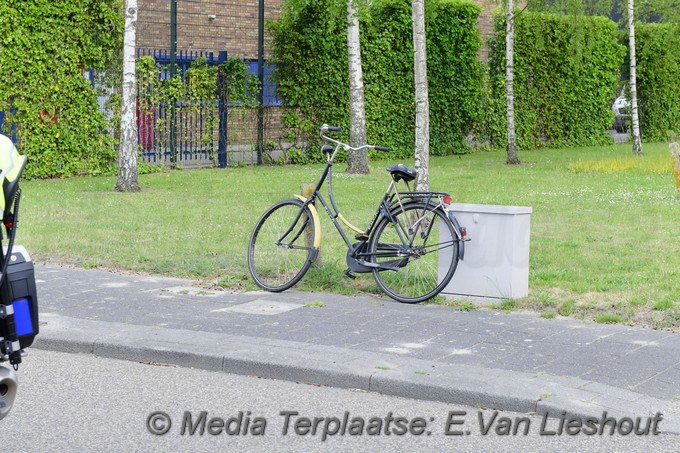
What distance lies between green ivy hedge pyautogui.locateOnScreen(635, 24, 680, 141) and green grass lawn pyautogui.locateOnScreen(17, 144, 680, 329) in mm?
13143

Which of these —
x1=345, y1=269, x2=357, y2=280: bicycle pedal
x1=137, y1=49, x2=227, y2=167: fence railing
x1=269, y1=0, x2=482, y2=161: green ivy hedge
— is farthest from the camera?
x1=269, y1=0, x2=482, y2=161: green ivy hedge

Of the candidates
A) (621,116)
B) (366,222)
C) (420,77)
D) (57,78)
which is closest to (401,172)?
(420,77)

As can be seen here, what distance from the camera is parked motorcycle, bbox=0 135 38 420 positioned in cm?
411

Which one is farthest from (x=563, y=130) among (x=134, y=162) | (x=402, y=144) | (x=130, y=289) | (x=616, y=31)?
(x=130, y=289)

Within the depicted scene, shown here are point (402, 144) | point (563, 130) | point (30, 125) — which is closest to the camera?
point (30, 125)

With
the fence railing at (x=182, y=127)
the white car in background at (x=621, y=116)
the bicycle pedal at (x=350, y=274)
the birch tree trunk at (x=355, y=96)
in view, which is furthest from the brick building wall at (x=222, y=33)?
the bicycle pedal at (x=350, y=274)

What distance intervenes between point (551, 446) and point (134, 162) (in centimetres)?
1306

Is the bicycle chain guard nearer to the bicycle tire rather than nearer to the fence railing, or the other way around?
the bicycle tire

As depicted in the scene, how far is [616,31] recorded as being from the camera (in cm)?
3262

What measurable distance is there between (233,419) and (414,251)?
319 centimetres

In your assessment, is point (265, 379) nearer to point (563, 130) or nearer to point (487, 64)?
point (487, 64)

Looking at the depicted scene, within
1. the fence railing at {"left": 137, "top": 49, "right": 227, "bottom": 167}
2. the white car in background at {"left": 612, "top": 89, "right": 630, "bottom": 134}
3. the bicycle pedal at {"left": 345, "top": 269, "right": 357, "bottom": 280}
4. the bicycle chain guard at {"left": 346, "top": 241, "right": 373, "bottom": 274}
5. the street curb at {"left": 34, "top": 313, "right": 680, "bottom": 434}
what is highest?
the white car in background at {"left": 612, "top": 89, "right": 630, "bottom": 134}

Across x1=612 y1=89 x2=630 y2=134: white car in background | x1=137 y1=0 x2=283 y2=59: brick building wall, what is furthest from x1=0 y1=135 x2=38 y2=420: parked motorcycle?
x1=612 y1=89 x2=630 y2=134: white car in background

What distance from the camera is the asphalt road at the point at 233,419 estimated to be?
5242mm
